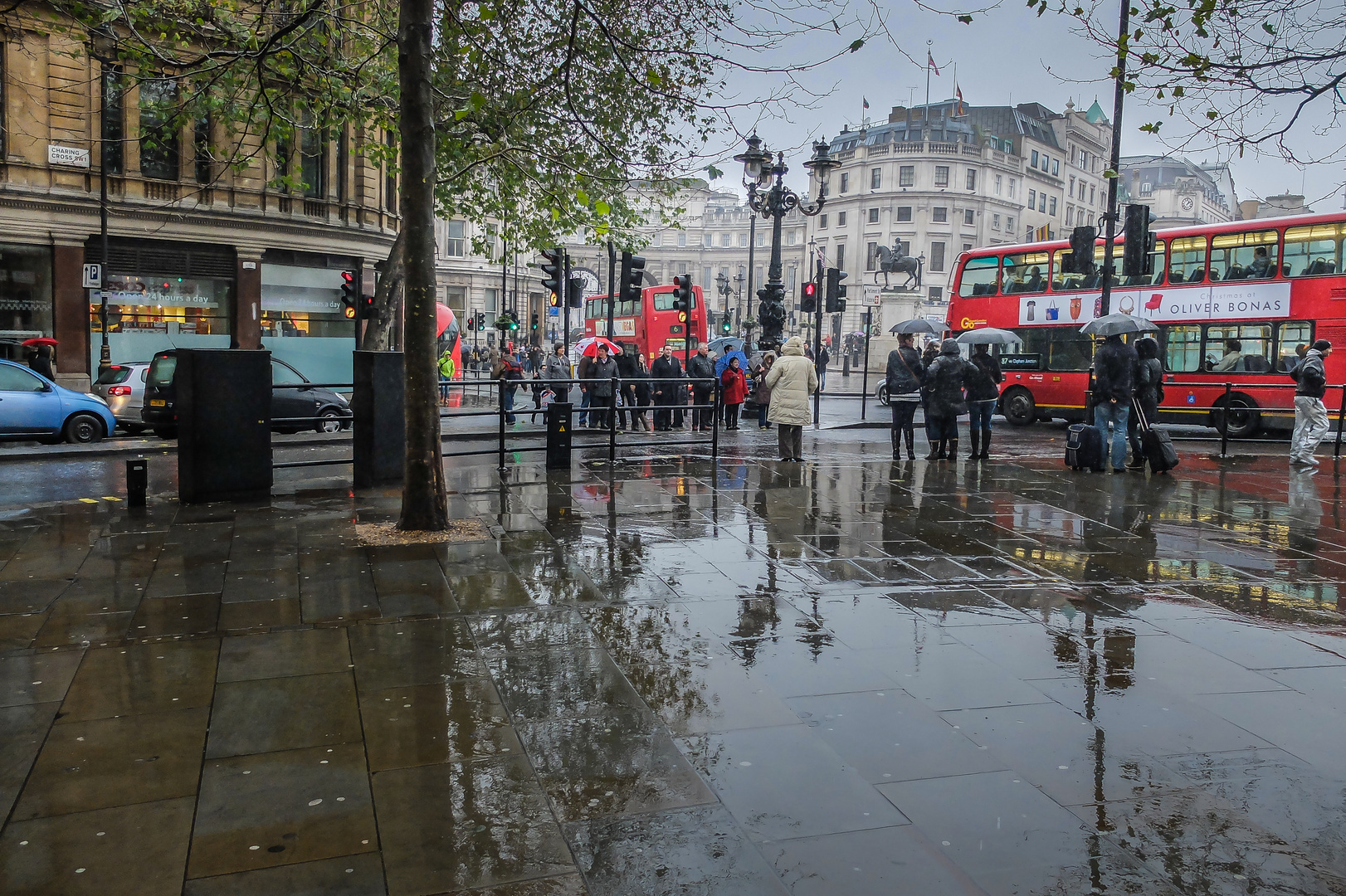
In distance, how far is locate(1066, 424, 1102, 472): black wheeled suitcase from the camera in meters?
12.1

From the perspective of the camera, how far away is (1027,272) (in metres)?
22.5

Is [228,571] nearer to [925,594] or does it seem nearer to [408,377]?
[408,377]

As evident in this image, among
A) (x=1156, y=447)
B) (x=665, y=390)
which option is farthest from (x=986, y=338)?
(x=1156, y=447)

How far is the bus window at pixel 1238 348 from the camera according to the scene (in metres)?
18.7

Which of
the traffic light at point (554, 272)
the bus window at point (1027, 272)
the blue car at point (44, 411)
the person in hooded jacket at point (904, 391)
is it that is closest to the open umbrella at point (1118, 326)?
the person in hooded jacket at point (904, 391)

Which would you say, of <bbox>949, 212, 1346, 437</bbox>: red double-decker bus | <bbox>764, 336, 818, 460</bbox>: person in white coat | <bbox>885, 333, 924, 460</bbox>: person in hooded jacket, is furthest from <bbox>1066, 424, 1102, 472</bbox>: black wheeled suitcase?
<bbox>949, 212, 1346, 437</bbox>: red double-decker bus

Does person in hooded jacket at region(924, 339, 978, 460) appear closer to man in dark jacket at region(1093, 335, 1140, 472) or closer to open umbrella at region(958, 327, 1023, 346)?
man in dark jacket at region(1093, 335, 1140, 472)

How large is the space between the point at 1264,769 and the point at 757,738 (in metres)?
1.95

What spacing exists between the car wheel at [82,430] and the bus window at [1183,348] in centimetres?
1959

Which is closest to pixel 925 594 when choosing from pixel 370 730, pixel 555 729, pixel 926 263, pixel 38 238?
pixel 555 729

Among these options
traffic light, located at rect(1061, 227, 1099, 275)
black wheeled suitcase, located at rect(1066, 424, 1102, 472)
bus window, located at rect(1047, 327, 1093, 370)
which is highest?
traffic light, located at rect(1061, 227, 1099, 275)

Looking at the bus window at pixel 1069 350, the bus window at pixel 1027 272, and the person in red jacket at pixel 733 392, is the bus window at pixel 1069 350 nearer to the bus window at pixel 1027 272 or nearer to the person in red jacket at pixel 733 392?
the bus window at pixel 1027 272

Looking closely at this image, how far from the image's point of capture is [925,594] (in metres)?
6.32

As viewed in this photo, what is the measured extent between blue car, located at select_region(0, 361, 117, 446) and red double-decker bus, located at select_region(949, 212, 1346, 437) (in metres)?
15.4
